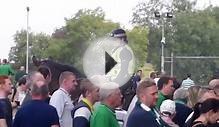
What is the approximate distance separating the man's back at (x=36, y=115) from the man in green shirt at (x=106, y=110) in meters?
0.69

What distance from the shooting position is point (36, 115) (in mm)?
8789

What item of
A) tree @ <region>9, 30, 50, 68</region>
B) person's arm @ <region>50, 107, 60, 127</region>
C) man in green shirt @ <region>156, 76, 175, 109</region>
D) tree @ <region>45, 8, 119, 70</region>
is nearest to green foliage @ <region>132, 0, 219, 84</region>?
tree @ <region>45, 8, 119, 70</region>

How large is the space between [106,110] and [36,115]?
42.6 inches

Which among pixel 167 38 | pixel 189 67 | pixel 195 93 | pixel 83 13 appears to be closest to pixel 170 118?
pixel 195 93

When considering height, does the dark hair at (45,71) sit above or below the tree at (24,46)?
above

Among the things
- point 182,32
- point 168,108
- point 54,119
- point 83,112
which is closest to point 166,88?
point 168,108

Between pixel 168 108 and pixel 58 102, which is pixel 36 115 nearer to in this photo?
pixel 58 102

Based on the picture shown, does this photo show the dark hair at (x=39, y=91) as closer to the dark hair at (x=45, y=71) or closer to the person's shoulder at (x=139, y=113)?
the person's shoulder at (x=139, y=113)

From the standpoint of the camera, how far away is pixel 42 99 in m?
8.88
